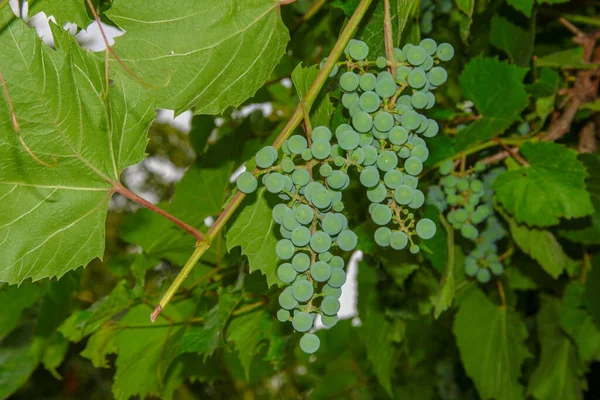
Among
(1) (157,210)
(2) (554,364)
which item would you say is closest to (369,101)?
(1) (157,210)

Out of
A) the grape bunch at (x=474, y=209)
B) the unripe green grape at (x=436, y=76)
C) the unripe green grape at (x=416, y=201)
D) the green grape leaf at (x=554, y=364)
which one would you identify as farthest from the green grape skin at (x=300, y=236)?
the green grape leaf at (x=554, y=364)

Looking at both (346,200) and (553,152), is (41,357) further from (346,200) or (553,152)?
(553,152)

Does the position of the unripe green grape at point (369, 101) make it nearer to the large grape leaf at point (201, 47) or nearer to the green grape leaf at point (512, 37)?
the large grape leaf at point (201, 47)

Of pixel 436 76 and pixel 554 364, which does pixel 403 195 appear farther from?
pixel 554 364

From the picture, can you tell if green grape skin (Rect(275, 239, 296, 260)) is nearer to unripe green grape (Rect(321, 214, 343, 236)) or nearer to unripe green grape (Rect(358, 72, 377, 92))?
unripe green grape (Rect(321, 214, 343, 236))

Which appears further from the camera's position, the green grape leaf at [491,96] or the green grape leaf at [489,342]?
the green grape leaf at [489,342]

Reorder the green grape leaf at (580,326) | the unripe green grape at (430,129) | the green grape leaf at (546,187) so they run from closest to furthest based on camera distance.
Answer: the unripe green grape at (430,129) → the green grape leaf at (546,187) → the green grape leaf at (580,326)
